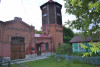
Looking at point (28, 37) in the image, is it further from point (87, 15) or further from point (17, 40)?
point (87, 15)

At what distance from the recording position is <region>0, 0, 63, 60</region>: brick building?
13.1m

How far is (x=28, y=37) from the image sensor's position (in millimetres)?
16109

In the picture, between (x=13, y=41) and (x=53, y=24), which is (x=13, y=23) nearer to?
(x=13, y=41)

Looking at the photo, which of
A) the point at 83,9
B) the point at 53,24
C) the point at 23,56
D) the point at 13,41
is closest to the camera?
the point at 83,9

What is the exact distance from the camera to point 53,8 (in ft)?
75.9

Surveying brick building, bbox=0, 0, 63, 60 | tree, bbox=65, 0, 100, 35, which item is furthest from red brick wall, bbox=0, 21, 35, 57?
tree, bbox=65, 0, 100, 35

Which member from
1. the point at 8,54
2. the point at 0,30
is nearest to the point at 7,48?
the point at 8,54

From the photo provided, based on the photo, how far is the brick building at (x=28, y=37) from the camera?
13.1 meters

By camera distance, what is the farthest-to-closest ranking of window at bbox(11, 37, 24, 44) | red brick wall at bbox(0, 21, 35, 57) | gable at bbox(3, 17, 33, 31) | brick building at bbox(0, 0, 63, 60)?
window at bbox(11, 37, 24, 44), gable at bbox(3, 17, 33, 31), brick building at bbox(0, 0, 63, 60), red brick wall at bbox(0, 21, 35, 57)

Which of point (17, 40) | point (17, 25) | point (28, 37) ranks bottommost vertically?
point (17, 40)

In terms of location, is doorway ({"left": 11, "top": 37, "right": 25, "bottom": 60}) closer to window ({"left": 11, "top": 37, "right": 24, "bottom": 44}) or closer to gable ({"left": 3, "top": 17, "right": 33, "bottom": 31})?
window ({"left": 11, "top": 37, "right": 24, "bottom": 44})

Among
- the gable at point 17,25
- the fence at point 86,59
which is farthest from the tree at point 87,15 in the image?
the gable at point 17,25

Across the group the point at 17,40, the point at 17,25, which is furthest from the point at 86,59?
the point at 17,25

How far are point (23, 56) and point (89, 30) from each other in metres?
12.4
